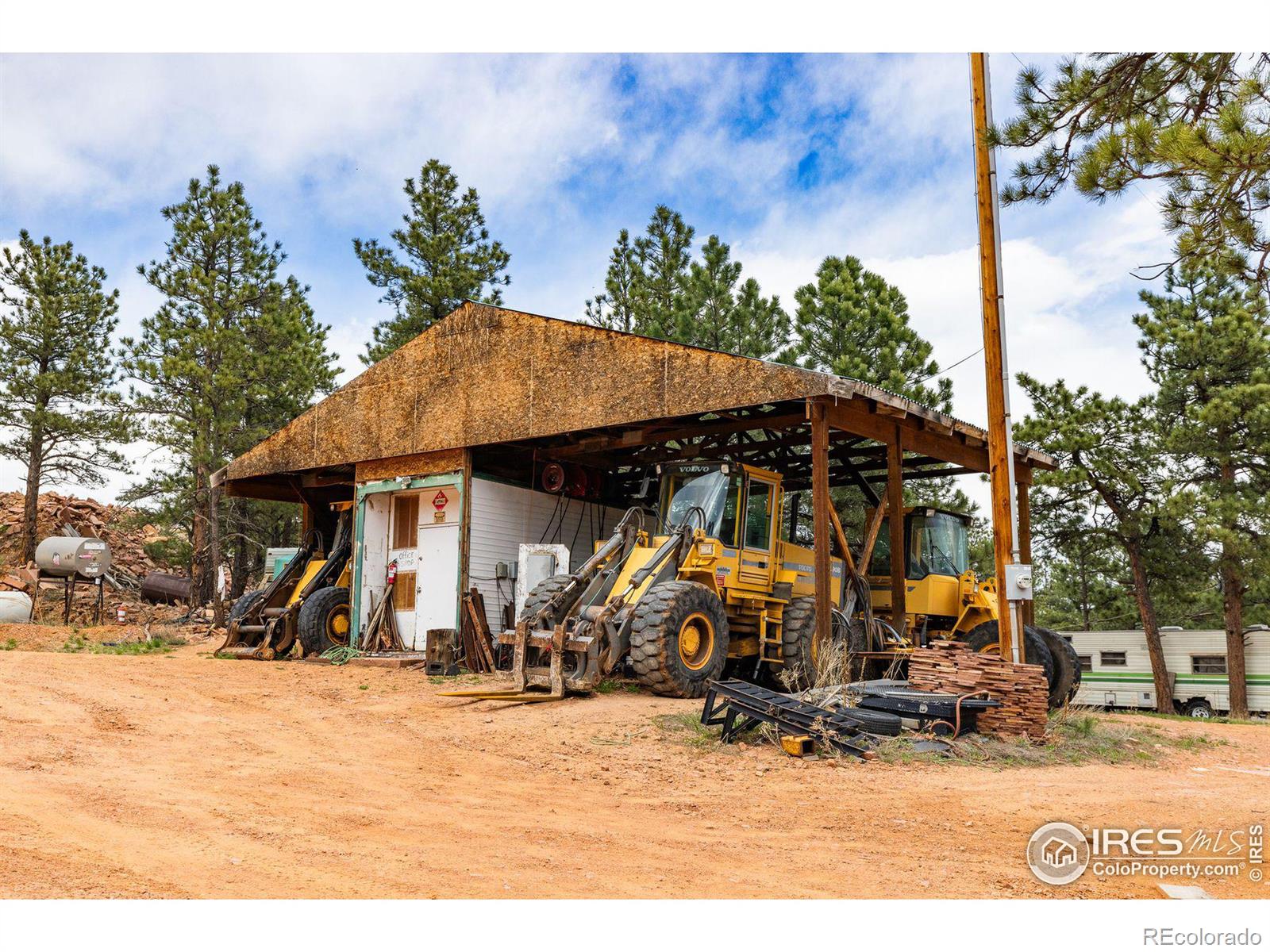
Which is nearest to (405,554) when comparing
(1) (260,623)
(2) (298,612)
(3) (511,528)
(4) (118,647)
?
(3) (511,528)

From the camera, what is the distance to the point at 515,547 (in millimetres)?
17312

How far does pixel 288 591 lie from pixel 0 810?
13488mm

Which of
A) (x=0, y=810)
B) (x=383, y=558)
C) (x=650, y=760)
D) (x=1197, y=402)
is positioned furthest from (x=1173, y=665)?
(x=0, y=810)

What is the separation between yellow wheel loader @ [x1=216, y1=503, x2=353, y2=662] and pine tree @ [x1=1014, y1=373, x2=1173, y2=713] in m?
15.6

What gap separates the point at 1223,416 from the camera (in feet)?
71.7

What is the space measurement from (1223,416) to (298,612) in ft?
64.8

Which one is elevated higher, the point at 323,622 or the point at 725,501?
the point at 725,501

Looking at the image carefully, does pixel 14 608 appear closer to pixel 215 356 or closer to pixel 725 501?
pixel 215 356

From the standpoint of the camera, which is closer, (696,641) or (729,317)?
(696,641)

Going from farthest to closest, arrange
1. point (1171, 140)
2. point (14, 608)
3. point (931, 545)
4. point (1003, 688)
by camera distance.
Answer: point (14, 608), point (931, 545), point (1003, 688), point (1171, 140)

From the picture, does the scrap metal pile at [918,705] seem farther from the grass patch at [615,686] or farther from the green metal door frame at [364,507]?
the green metal door frame at [364,507]

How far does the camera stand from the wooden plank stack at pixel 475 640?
15.0m

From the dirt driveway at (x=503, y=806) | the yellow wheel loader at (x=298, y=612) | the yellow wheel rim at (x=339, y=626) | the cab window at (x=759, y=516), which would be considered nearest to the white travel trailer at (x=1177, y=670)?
the cab window at (x=759, y=516)

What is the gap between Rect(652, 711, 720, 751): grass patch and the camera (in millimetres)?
8812
